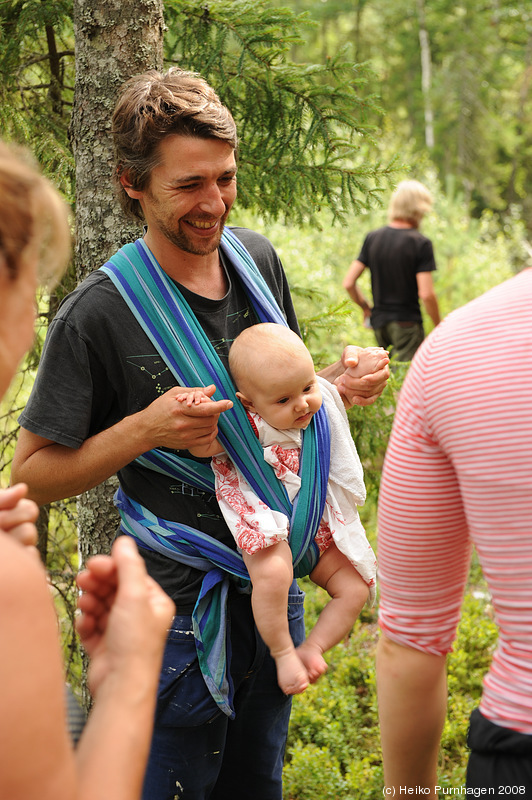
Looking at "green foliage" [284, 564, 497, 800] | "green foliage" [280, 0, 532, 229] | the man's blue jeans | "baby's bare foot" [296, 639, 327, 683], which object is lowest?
"green foliage" [284, 564, 497, 800]

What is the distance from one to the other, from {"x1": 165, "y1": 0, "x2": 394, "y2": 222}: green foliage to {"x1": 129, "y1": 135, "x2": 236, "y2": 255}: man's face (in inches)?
51.6

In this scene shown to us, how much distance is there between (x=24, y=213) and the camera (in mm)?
1097

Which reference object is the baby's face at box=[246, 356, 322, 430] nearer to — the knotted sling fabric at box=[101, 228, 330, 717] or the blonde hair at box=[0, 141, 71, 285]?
the knotted sling fabric at box=[101, 228, 330, 717]

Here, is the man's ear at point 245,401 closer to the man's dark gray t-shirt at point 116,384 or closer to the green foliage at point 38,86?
the man's dark gray t-shirt at point 116,384

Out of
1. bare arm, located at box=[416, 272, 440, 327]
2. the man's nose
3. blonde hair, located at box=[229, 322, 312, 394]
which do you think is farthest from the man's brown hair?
bare arm, located at box=[416, 272, 440, 327]

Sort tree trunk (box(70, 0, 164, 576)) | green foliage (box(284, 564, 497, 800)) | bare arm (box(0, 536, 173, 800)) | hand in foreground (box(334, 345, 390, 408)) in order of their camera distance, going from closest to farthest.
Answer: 1. bare arm (box(0, 536, 173, 800))
2. hand in foreground (box(334, 345, 390, 408))
3. tree trunk (box(70, 0, 164, 576))
4. green foliage (box(284, 564, 497, 800))

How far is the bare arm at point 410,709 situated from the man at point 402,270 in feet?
17.5

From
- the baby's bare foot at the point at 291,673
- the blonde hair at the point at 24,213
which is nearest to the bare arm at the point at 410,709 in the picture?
the baby's bare foot at the point at 291,673

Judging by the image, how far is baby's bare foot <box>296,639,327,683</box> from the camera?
1940 millimetres

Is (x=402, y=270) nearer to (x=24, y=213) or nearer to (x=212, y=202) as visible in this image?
(x=212, y=202)

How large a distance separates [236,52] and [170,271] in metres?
1.87

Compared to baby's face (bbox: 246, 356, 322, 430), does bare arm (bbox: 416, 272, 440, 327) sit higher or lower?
higher

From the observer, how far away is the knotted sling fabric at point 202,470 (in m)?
1.97

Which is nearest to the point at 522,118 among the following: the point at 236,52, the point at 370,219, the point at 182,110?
the point at 370,219
